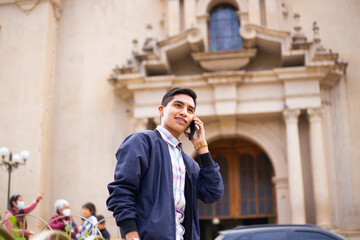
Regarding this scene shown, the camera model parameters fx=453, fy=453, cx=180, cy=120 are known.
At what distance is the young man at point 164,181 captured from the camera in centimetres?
274

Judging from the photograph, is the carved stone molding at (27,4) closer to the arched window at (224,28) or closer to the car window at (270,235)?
the arched window at (224,28)

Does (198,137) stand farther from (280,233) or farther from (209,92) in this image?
(209,92)

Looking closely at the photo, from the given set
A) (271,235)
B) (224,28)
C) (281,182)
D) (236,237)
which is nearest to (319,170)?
(281,182)

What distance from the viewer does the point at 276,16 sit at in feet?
43.4

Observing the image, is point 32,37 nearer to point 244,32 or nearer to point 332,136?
point 244,32

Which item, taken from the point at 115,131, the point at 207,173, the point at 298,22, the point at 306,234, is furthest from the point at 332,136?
the point at 207,173

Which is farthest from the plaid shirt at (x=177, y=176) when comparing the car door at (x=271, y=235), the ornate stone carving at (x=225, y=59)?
the ornate stone carving at (x=225, y=59)

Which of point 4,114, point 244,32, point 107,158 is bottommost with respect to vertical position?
point 107,158

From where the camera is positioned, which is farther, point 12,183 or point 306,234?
point 12,183

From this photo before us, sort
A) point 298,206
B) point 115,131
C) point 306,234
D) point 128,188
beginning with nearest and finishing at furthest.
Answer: point 128,188 → point 306,234 → point 298,206 → point 115,131

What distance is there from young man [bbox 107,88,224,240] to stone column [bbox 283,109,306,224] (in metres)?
8.61

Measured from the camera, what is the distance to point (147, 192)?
286 centimetres

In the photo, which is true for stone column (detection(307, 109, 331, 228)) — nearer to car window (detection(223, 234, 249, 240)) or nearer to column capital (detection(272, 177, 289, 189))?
column capital (detection(272, 177, 289, 189))

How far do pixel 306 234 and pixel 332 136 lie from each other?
4.98 m
